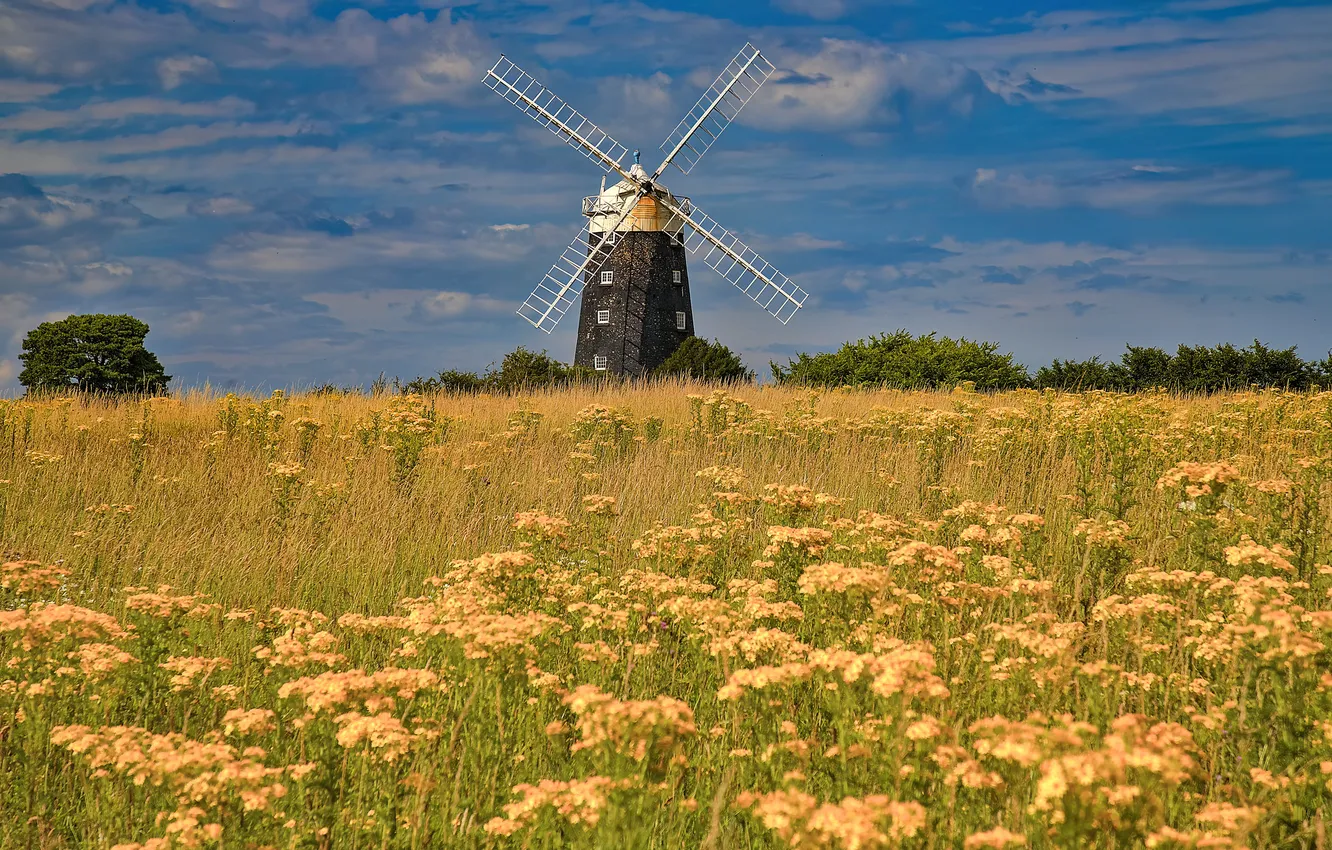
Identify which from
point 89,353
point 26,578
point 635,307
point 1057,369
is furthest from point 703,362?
point 26,578

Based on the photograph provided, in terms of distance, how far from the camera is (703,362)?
1070 inches

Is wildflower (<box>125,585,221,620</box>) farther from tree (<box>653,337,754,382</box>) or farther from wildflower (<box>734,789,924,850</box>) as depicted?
tree (<box>653,337,754,382</box>)

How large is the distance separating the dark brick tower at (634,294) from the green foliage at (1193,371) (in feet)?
38.1

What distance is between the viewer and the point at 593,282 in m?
30.6

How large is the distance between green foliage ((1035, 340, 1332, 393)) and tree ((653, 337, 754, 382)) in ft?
27.9

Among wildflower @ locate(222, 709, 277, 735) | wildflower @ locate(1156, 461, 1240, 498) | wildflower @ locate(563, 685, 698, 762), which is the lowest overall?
wildflower @ locate(222, 709, 277, 735)

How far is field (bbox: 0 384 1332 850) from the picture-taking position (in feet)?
8.62

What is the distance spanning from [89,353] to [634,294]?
59.1 ft

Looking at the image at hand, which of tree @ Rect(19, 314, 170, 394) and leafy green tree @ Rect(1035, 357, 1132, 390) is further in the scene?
tree @ Rect(19, 314, 170, 394)

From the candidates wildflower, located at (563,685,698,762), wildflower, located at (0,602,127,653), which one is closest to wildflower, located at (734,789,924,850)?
wildflower, located at (563,685,698,762)

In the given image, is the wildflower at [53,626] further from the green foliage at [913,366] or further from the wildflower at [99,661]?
the green foliage at [913,366]

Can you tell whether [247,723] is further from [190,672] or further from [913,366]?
[913,366]

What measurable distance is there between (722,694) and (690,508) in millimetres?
5440

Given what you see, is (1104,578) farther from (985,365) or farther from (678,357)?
(678,357)
